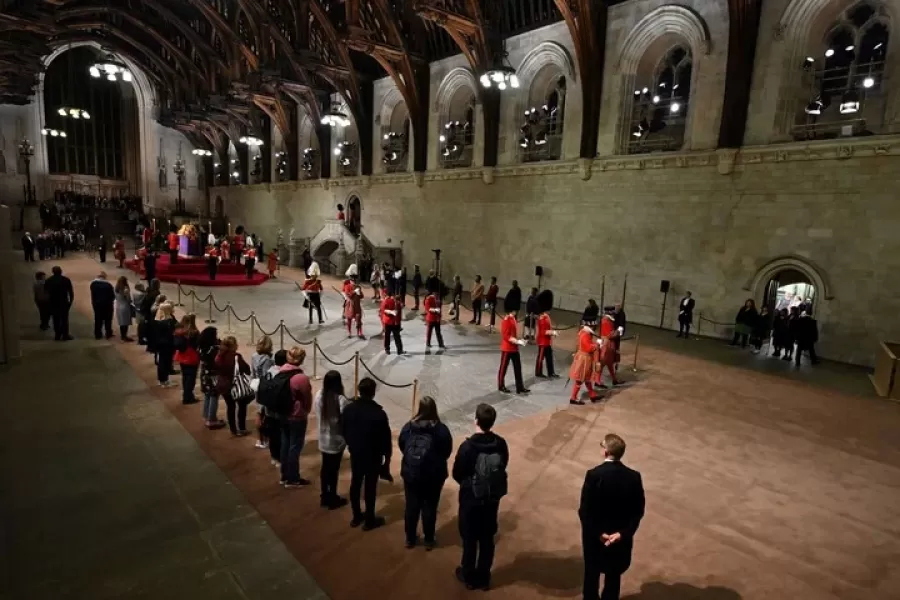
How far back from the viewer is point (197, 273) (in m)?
20.6

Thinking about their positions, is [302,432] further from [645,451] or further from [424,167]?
[424,167]

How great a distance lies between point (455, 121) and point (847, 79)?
13565 mm

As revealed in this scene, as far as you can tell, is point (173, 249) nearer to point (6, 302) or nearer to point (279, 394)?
point (6, 302)

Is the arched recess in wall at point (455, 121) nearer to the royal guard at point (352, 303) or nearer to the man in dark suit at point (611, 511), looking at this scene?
the royal guard at point (352, 303)

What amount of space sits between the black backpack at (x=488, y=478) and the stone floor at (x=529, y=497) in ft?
2.82

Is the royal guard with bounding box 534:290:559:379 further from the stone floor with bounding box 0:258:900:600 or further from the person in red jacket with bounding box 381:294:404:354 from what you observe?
the person in red jacket with bounding box 381:294:404:354

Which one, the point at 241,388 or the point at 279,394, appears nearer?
the point at 279,394

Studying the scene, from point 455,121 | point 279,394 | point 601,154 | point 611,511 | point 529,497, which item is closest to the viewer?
point 611,511

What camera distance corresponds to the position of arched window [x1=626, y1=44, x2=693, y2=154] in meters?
14.8

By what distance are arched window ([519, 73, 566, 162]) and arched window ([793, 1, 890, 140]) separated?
726 cm

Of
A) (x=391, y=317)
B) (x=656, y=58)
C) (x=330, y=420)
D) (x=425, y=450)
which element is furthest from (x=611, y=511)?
(x=656, y=58)

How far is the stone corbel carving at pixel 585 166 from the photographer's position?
16044mm

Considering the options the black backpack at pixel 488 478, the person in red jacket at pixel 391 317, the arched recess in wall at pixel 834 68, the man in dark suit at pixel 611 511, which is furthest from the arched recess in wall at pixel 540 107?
the man in dark suit at pixel 611 511

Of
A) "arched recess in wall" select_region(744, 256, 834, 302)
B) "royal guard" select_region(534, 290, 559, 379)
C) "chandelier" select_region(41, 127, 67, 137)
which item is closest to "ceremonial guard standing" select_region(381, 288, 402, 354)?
"royal guard" select_region(534, 290, 559, 379)
